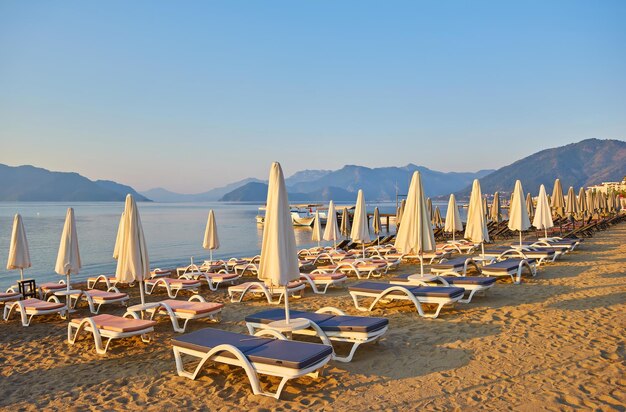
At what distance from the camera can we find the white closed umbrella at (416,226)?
26.9 feet

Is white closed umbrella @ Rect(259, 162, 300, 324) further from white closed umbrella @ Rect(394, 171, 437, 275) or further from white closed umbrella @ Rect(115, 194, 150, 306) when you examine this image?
white closed umbrella @ Rect(394, 171, 437, 275)

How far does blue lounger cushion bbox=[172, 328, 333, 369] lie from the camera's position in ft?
14.2

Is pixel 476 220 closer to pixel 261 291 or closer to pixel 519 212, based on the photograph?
pixel 519 212

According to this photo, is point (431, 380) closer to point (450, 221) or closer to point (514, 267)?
point (514, 267)

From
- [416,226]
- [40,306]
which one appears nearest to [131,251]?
[40,306]

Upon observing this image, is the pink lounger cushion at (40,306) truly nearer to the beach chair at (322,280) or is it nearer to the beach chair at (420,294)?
the beach chair at (322,280)

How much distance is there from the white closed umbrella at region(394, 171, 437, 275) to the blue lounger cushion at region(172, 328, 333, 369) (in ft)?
12.9

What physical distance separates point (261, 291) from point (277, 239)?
16.2 ft

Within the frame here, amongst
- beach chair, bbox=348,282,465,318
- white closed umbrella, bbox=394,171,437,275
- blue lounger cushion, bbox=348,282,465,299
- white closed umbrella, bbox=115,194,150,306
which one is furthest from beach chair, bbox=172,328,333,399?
white closed umbrella, bbox=394,171,437,275

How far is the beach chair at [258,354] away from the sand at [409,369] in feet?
0.72

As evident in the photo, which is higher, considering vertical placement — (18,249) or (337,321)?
(18,249)

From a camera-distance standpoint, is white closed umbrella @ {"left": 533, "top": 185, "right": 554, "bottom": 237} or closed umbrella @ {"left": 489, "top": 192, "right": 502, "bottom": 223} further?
closed umbrella @ {"left": 489, "top": 192, "right": 502, "bottom": 223}

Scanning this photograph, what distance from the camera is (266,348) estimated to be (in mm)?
4727

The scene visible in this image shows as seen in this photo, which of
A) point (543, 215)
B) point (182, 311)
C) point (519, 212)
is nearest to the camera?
point (182, 311)
